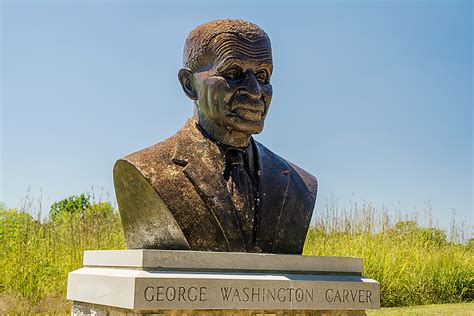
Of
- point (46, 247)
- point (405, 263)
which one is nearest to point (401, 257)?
point (405, 263)

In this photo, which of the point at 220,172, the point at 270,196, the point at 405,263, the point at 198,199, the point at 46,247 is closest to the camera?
the point at 198,199

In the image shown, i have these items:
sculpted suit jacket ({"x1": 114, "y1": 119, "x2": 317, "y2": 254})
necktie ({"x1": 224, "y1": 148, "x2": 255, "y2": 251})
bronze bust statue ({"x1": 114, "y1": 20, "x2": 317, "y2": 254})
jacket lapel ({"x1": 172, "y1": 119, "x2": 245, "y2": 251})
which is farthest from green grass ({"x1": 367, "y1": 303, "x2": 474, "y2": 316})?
jacket lapel ({"x1": 172, "y1": 119, "x2": 245, "y2": 251})

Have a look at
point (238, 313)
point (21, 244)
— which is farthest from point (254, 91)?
point (21, 244)

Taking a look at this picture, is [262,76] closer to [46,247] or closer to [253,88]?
[253,88]

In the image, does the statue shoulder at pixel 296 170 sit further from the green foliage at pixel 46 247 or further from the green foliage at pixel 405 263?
the green foliage at pixel 405 263

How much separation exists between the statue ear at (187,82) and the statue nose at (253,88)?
17.3 inches

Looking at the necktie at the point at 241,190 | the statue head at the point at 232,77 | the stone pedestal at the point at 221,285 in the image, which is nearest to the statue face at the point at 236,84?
the statue head at the point at 232,77

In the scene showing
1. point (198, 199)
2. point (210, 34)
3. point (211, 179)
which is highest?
point (210, 34)

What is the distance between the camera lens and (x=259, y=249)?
13.6 ft

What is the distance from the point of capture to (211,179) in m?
4.09

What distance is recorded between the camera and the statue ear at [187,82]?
443 centimetres

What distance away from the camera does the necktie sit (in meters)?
4.12

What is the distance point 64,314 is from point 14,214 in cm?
341

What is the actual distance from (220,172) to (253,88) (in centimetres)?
58
